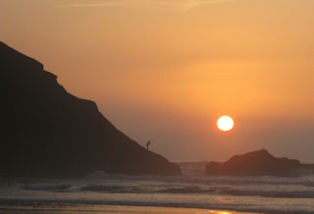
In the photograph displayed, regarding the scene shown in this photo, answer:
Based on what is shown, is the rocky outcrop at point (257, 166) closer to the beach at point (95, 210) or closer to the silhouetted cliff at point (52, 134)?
the silhouetted cliff at point (52, 134)

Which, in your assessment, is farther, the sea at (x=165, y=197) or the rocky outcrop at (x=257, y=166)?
the rocky outcrop at (x=257, y=166)

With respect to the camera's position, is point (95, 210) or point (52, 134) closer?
point (95, 210)

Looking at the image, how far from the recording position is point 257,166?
280ft

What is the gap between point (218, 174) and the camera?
3410 inches

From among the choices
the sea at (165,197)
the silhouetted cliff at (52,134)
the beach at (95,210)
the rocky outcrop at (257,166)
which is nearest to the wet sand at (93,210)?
the beach at (95,210)

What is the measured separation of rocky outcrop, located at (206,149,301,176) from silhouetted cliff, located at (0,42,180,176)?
6.58 metres

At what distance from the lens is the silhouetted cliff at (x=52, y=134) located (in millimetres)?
72875

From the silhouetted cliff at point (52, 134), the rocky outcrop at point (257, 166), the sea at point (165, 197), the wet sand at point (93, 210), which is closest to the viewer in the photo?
the wet sand at point (93, 210)

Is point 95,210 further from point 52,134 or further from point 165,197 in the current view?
point 52,134

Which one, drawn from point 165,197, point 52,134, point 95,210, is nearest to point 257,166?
point 52,134

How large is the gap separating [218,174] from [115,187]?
32551mm

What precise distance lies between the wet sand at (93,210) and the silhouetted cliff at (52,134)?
1294 inches

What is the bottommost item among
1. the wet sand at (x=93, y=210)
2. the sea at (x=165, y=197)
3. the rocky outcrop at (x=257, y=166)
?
the wet sand at (x=93, y=210)

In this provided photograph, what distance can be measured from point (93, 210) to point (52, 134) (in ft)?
138
